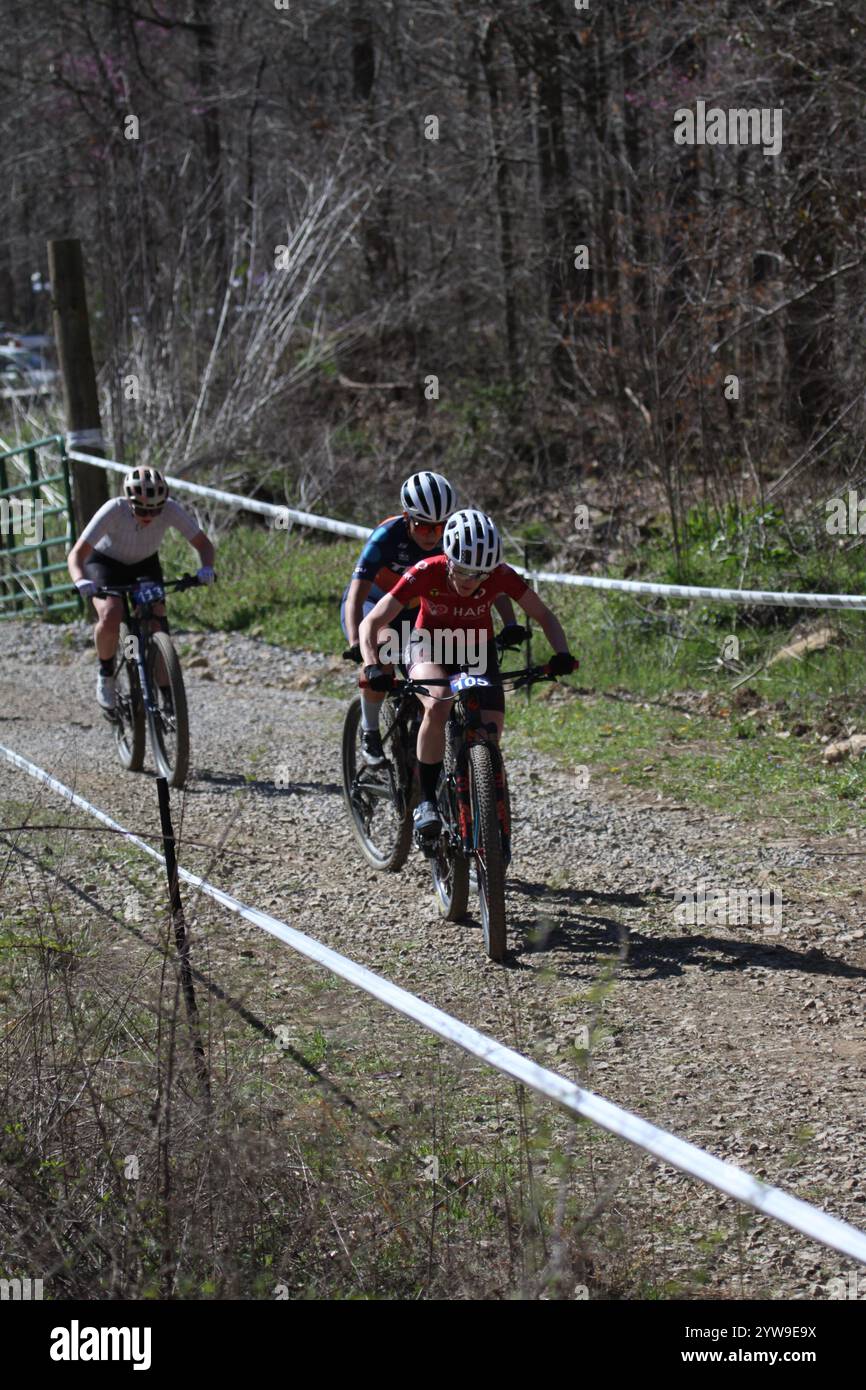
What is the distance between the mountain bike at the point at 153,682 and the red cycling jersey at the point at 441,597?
2648mm

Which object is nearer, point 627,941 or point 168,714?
point 627,941

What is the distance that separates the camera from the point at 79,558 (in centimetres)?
855

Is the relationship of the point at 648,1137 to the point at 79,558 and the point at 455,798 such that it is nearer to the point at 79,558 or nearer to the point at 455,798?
the point at 455,798

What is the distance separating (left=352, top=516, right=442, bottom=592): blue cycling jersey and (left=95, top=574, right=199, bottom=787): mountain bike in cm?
191

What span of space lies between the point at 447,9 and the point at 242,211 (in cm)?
417

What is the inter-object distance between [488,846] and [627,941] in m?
1.11

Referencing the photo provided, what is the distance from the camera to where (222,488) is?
1612 centimetres

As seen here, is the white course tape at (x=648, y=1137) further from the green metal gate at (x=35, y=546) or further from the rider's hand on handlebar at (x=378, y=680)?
the green metal gate at (x=35, y=546)

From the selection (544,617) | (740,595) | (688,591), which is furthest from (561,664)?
(688,591)

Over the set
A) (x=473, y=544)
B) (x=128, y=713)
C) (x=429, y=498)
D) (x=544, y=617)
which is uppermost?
(x=429, y=498)

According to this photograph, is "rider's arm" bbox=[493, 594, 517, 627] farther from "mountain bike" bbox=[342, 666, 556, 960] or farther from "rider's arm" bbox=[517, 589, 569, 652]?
"mountain bike" bbox=[342, 666, 556, 960]

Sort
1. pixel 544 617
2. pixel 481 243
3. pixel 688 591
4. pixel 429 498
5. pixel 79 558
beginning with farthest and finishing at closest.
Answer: pixel 481 243 → pixel 688 591 → pixel 79 558 → pixel 429 498 → pixel 544 617

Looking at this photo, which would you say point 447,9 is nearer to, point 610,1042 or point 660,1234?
point 610,1042

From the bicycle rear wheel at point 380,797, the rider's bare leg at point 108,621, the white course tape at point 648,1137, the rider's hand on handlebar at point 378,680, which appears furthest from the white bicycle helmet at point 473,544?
the rider's bare leg at point 108,621
